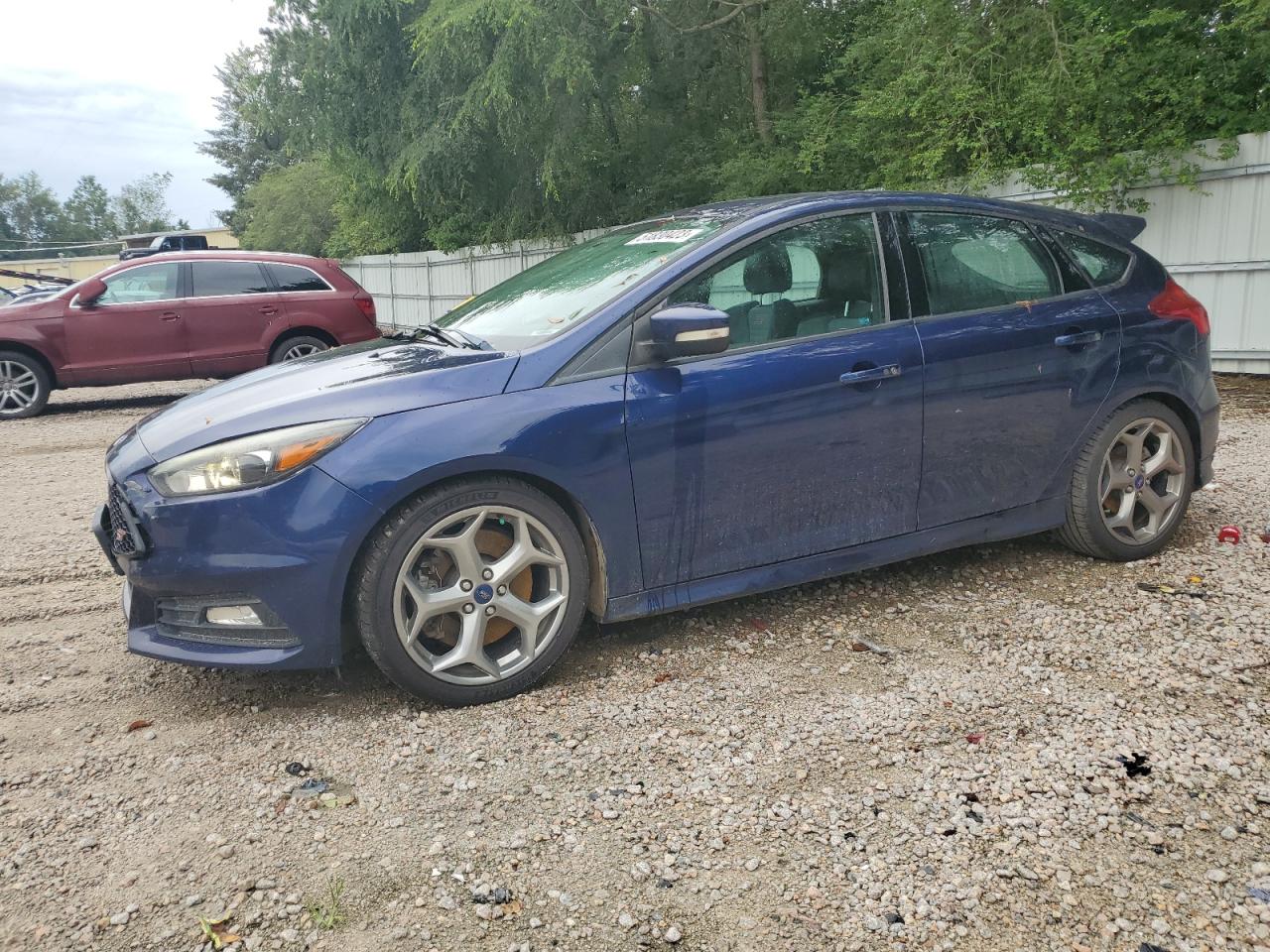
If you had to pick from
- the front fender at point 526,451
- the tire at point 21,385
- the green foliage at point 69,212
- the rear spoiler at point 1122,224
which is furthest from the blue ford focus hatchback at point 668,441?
the green foliage at point 69,212

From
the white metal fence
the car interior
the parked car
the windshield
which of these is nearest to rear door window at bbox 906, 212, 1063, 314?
the car interior

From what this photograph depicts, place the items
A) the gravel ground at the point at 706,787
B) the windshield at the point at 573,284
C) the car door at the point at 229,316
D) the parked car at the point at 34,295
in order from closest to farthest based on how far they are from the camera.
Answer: the gravel ground at the point at 706,787 → the windshield at the point at 573,284 → the parked car at the point at 34,295 → the car door at the point at 229,316

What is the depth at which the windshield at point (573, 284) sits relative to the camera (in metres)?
3.69

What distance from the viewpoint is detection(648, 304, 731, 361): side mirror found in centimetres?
341

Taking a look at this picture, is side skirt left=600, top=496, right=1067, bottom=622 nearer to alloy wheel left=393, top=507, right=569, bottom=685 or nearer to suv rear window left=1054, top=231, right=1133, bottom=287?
alloy wheel left=393, top=507, right=569, bottom=685

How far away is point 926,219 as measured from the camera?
4.14 m

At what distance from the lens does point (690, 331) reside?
340 centimetres

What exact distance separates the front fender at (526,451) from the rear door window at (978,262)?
149cm

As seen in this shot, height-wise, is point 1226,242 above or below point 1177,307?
above

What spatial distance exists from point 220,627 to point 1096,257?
394cm

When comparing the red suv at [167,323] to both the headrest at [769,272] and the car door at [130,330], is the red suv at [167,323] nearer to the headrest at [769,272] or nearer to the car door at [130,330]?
the car door at [130,330]

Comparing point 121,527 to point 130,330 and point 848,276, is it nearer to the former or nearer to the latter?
point 848,276

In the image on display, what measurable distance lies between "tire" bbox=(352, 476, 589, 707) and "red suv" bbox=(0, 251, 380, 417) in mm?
9370

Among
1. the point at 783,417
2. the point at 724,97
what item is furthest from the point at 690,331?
the point at 724,97
